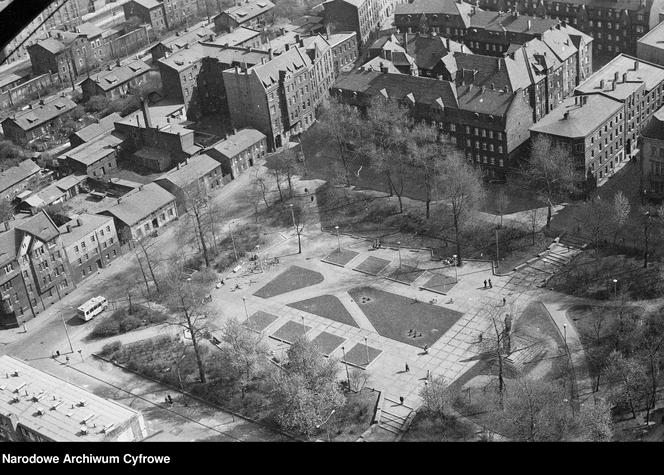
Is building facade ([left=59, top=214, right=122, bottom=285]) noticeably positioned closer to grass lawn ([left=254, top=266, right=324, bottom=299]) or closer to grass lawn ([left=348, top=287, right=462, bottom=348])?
grass lawn ([left=254, top=266, right=324, bottom=299])

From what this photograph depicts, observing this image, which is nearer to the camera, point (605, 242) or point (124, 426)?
point (124, 426)

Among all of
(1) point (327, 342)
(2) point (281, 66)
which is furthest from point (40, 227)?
(2) point (281, 66)

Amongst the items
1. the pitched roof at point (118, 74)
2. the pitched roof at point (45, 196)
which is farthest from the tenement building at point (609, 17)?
the pitched roof at point (45, 196)

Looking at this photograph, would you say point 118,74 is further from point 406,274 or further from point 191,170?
point 406,274

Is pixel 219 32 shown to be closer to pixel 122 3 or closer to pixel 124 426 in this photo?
pixel 122 3
